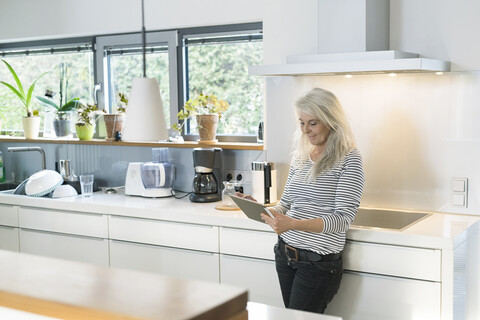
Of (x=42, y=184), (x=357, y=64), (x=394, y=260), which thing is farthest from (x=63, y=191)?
(x=394, y=260)

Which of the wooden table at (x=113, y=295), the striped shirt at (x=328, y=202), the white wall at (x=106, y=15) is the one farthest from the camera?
the white wall at (x=106, y=15)

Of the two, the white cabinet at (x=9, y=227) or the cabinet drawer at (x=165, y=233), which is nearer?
the cabinet drawer at (x=165, y=233)

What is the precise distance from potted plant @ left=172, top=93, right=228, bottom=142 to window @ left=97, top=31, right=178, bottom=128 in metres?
0.26

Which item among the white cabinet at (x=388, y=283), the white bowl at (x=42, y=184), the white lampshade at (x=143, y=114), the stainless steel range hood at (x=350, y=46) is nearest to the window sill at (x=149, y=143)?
the white bowl at (x=42, y=184)

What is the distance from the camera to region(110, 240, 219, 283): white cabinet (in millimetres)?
3256

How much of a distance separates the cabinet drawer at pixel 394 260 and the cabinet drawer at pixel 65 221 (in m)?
1.50

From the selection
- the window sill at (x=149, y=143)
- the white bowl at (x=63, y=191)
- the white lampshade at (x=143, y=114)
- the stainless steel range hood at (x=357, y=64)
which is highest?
the stainless steel range hood at (x=357, y=64)

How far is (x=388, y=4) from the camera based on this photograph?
3.25 meters

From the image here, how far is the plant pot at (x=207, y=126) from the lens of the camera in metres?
3.78

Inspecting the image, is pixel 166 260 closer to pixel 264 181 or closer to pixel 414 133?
pixel 264 181

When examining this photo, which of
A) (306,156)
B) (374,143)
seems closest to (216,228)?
(306,156)

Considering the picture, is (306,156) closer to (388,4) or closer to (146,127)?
(146,127)

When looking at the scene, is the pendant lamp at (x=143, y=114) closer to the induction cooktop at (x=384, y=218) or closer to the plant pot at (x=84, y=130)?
the induction cooktop at (x=384, y=218)

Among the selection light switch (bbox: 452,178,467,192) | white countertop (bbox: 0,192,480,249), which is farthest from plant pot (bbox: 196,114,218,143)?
light switch (bbox: 452,178,467,192)
